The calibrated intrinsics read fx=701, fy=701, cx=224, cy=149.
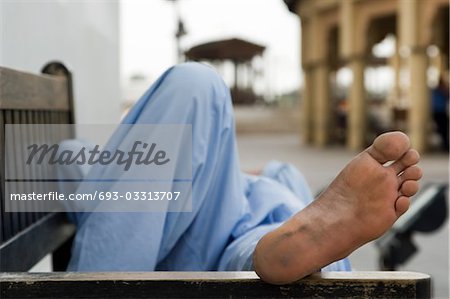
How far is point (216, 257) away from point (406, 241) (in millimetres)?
2050

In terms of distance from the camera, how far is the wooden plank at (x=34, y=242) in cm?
158

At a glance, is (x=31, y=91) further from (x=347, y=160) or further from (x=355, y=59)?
(x=355, y=59)

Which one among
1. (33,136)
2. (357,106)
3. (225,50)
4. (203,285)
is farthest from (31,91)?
(225,50)

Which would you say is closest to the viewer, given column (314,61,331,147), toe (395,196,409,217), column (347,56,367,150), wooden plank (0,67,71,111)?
toe (395,196,409,217)

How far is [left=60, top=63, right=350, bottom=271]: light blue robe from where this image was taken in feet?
5.46

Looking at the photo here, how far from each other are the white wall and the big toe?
119 centimetres

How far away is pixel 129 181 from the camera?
1726 mm

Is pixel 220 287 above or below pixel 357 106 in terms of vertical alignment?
below

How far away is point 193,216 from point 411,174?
0.66m

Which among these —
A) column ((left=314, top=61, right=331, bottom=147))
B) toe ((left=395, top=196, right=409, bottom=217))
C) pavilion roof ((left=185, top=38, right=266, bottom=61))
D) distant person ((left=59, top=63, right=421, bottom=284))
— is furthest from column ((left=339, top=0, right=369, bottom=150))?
pavilion roof ((left=185, top=38, right=266, bottom=61))

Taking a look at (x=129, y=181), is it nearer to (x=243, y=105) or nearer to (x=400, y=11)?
(x=400, y=11)

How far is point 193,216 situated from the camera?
173cm

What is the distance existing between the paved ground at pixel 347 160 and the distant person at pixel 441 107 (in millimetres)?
1317

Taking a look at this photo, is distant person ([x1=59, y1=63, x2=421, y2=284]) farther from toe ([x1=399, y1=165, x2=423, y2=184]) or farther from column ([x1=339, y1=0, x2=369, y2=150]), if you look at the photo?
column ([x1=339, y1=0, x2=369, y2=150])
